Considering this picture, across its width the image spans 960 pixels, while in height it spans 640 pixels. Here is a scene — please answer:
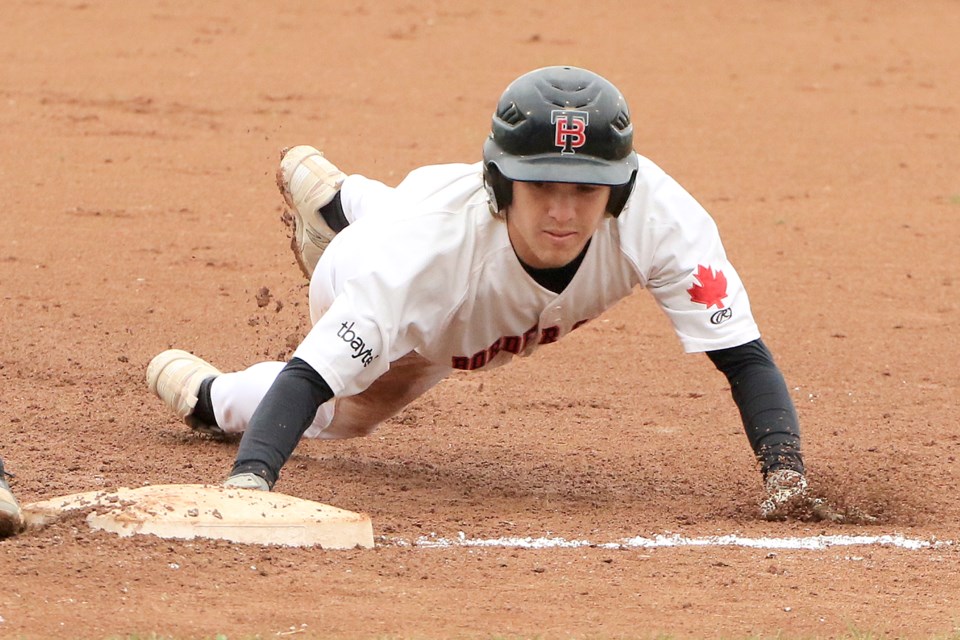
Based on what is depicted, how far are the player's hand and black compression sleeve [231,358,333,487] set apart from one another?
0.05 feet

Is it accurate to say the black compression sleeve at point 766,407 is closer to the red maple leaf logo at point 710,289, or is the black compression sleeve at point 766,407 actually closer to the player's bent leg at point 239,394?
the red maple leaf logo at point 710,289

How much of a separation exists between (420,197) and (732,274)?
846 millimetres

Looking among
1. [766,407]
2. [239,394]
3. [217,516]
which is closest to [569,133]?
[766,407]

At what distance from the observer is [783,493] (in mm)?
4086

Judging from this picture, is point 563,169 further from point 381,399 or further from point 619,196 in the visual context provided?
point 381,399

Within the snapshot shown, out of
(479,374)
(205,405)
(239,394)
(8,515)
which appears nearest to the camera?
(8,515)

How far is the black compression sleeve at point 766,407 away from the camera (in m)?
4.04

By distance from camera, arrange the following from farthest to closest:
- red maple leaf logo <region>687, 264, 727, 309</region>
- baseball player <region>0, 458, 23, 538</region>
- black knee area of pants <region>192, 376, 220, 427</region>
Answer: black knee area of pants <region>192, 376, 220, 427</region> < red maple leaf logo <region>687, 264, 727, 309</region> < baseball player <region>0, 458, 23, 538</region>

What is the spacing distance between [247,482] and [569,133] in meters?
1.14

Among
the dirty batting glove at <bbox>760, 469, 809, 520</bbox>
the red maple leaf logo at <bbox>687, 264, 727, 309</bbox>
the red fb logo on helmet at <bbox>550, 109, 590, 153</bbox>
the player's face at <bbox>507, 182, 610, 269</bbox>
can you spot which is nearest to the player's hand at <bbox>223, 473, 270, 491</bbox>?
the player's face at <bbox>507, 182, 610, 269</bbox>

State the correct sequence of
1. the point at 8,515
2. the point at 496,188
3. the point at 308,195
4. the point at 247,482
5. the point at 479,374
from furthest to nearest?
the point at 479,374 → the point at 308,195 → the point at 496,188 → the point at 247,482 → the point at 8,515

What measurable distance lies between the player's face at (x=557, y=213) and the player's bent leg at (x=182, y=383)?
5.02 ft

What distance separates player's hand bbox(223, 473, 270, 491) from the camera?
3650 mm

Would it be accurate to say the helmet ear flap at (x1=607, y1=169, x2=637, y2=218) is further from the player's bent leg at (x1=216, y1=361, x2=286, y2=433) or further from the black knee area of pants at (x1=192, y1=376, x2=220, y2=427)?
the black knee area of pants at (x1=192, y1=376, x2=220, y2=427)
